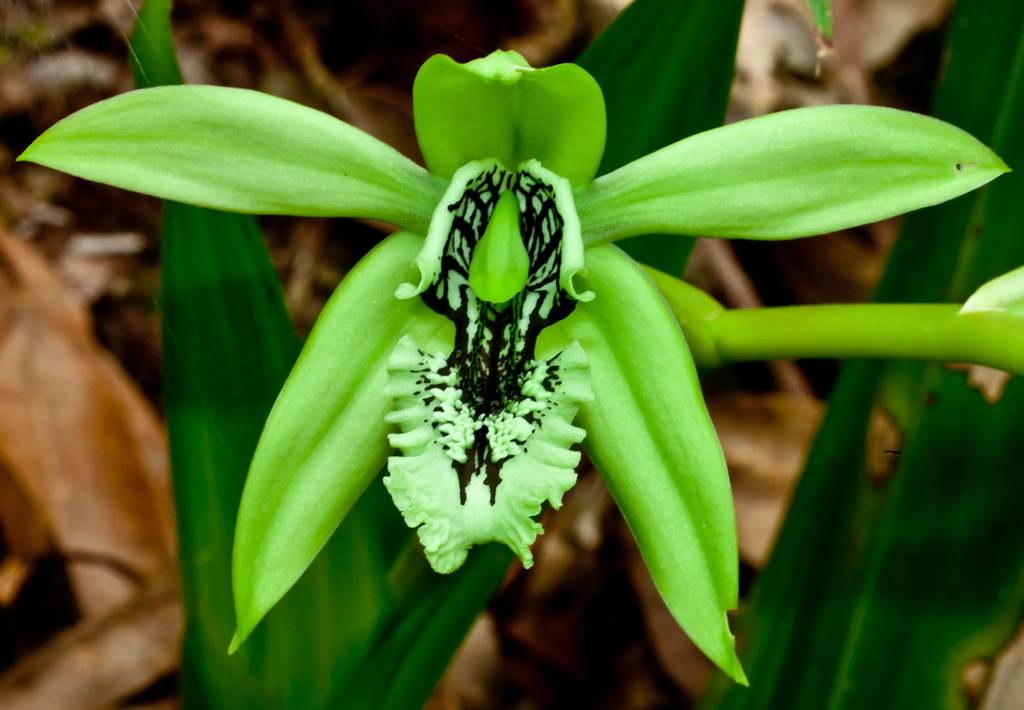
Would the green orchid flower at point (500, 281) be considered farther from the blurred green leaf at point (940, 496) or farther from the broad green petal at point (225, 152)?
the blurred green leaf at point (940, 496)

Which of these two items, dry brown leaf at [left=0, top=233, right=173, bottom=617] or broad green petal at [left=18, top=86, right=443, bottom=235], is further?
dry brown leaf at [left=0, top=233, right=173, bottom=617]

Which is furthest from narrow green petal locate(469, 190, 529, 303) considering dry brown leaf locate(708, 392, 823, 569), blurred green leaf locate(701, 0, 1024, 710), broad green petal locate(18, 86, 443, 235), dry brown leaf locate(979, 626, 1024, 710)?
dry brown leaf locate(708, 392, 823, 569)

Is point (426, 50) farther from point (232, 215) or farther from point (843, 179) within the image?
point (843, 179)

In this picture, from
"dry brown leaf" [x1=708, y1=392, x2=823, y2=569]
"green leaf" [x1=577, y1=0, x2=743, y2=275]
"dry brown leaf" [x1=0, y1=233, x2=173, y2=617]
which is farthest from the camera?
"dry brown leaf" [x1=708, y1=392, x2=823, y2=569]

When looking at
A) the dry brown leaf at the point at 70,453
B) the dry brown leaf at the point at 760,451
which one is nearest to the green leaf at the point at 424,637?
the dry brown leaf at the point at 70,453

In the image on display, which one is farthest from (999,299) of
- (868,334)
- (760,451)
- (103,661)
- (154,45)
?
(103,661)

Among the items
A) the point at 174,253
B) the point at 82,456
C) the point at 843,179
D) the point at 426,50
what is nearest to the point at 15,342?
the point at 82,456

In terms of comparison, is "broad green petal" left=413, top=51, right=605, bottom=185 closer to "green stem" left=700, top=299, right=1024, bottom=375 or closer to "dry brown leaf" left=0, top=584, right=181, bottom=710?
"green stem" left=700, top=299, right=1024, bottom=375

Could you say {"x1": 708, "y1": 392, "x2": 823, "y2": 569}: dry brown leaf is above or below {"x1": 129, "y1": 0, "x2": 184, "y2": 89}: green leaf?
above
